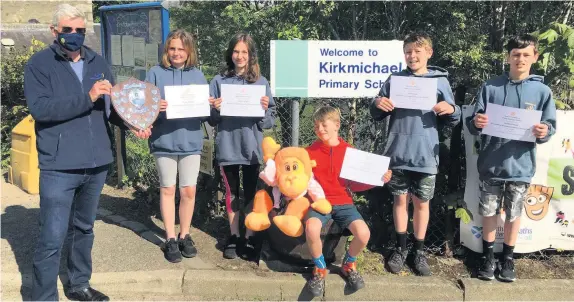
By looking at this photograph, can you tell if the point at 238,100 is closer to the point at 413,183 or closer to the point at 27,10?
the point at 413,183

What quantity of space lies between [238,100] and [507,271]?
100 inches

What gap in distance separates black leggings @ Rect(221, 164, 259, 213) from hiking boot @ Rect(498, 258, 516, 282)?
2.10 metres

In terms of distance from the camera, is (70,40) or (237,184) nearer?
(70,40)

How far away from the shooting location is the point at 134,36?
5.60 metres

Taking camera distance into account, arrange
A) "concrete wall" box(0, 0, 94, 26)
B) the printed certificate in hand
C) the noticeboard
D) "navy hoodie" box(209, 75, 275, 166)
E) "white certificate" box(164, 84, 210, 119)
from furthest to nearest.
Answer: "concrete wall" box(0, 0, 94, 26) < the noticeboard < "navy hoodie" box(209, 75, 275, 166) < the printed certificate in hand < "white certificate" box(164, 84, 210, 119)

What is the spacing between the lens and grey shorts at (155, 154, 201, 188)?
3.91 m

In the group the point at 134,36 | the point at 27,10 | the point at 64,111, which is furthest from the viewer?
the point at 27,10

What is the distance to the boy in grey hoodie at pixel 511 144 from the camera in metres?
3.48

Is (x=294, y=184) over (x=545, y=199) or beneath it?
over

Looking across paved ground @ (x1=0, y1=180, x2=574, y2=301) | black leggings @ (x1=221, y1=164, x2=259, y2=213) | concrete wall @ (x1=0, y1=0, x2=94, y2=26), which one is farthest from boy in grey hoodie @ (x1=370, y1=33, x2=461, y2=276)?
concrete wall @ (x1=0, y1=0, x2=94, y2=26)

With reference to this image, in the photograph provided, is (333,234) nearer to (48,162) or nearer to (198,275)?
(198,275)

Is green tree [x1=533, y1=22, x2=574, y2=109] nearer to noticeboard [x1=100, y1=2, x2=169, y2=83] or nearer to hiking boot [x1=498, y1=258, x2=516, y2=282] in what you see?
hiking boot [x1=498, y1=258, x2=516, y2=282]

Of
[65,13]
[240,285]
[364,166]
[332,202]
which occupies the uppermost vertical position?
[65,13]

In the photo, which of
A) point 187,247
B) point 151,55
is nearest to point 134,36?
point 151,55
